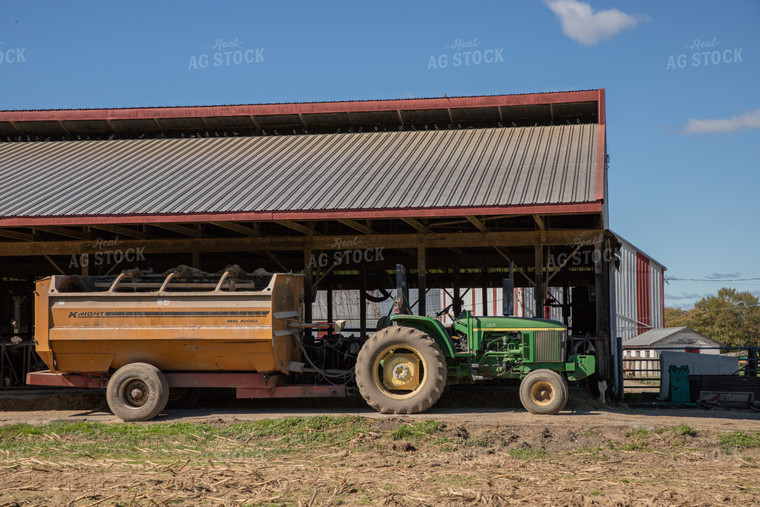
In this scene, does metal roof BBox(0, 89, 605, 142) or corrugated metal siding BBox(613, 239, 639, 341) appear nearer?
metal roof BBox(0, 89, 605, 142)

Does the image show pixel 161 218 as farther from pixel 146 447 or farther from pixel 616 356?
pixel 616 356

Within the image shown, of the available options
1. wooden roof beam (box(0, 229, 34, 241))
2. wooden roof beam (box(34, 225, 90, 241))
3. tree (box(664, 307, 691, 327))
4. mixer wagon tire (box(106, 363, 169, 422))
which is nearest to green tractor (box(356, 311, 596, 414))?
mixer wagon tire (box(106, 363, 169, 422))

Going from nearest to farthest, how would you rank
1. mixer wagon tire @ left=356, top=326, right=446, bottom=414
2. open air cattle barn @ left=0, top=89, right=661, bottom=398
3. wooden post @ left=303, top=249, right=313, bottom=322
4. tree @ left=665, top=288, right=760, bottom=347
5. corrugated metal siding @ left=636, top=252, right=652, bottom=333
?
1. mixer wagon tire @ left=356, top=326, right=446, bottom=414
2. open air cattle barn @ left=0, top=89, right=661, bottom=398
3. wooden post @ left=303, top=249, right=313, bottom=322
4. corrugated metal siding @ left=636, top=252, right=652, bottom=333
5. tree @ left=665, top=288, right=760, bottom=347

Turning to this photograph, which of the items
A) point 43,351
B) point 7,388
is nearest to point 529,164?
point 43,351

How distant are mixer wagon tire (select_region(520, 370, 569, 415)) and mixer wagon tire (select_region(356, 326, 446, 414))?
137cm

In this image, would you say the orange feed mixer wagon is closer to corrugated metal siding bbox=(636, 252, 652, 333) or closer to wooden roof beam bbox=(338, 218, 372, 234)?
wooden roof beam bbox=(338, 218, 372, 234)

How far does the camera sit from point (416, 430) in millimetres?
10367

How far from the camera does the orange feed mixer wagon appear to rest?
40.1ft

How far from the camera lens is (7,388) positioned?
15.9 metres

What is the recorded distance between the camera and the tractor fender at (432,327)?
12.5 metres

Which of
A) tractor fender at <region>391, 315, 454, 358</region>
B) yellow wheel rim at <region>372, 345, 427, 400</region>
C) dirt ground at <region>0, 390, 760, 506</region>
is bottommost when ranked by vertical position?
dirt ground at <region>0, 390, 760, 506</region>

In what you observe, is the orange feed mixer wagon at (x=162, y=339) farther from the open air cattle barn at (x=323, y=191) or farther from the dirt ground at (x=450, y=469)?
the open air cattle barn at (x=323, y=191)

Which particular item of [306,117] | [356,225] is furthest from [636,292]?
A: [356,225]

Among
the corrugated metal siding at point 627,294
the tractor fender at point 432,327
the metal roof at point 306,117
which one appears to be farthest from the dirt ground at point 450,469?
the corrugated metal siding at point 627,294
